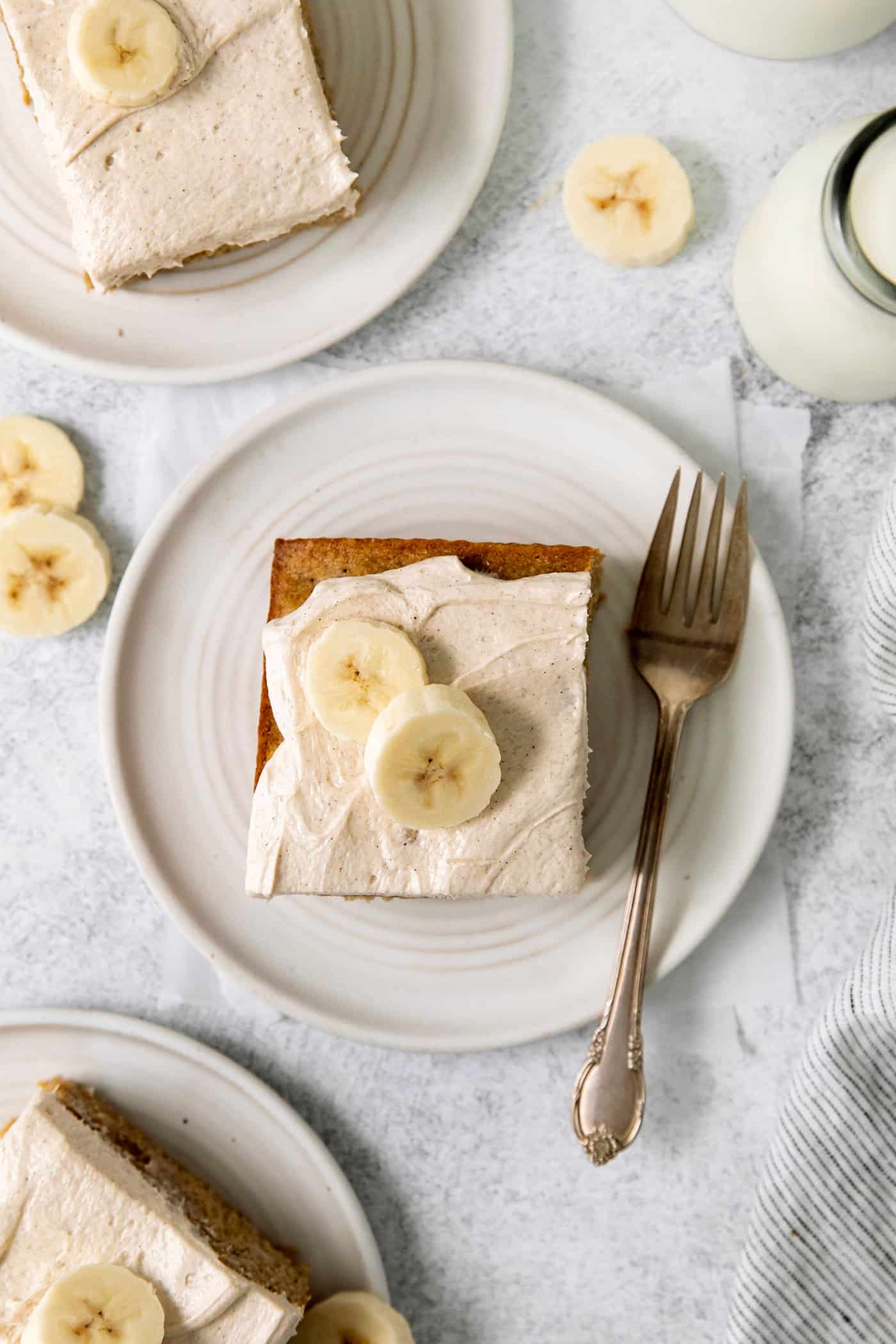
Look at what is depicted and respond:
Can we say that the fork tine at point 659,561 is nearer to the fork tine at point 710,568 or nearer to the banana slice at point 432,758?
the fork tine at point 710,568

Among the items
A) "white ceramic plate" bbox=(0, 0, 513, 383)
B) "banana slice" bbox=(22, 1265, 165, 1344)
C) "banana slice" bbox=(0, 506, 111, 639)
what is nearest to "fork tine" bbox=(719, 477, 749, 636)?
"white ceramic plate" bbox=(0, 0, 513, 383)

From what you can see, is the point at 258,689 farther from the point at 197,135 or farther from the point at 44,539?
the point at 197,135

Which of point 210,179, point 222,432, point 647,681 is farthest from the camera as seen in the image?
point 222,432

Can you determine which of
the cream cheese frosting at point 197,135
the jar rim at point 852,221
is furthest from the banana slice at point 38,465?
the jar rim at point 852,221

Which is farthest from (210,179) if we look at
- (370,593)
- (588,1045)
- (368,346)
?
(588,1045)

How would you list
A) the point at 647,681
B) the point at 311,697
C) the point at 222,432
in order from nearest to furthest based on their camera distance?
1. the point at 311,697
2. the point at 647,681
3. the point at 222,432

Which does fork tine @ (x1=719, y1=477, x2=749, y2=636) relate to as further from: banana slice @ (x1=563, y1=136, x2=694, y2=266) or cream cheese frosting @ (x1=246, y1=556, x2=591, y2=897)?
banana slice @ (x1=563, y1=136, x2=694, y2=266)

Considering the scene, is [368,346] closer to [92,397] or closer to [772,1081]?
[92,397]
